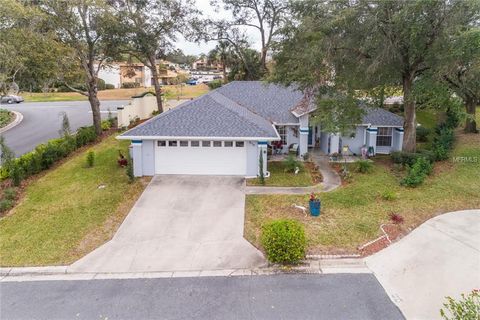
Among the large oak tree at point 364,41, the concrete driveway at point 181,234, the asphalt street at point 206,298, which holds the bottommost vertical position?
the asphalt street at point 206,298

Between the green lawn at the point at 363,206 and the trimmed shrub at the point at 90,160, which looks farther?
the trimmed shrub at the point at 90,160

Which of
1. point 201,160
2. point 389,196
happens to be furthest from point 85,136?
point 389,196

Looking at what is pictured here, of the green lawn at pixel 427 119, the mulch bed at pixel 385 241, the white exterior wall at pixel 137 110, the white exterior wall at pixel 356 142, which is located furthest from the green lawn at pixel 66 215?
the green lawn at pixel 427 119

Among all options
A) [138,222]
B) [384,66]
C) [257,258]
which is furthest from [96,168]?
[384,66]

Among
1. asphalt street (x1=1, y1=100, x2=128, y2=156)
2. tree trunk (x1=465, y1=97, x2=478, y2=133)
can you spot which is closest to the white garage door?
asphalt street (x1=1, y1=100, x2=128, y2=156)

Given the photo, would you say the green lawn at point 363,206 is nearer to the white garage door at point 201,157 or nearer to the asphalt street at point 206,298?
the asphalt street at point 206,298

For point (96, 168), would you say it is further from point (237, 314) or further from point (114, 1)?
point (114, 1)

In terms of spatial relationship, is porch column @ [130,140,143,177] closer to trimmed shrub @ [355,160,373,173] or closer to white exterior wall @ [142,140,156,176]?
white exterior wall @ [142,140,156,176]

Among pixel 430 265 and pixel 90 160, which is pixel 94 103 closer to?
pixel 90 160
